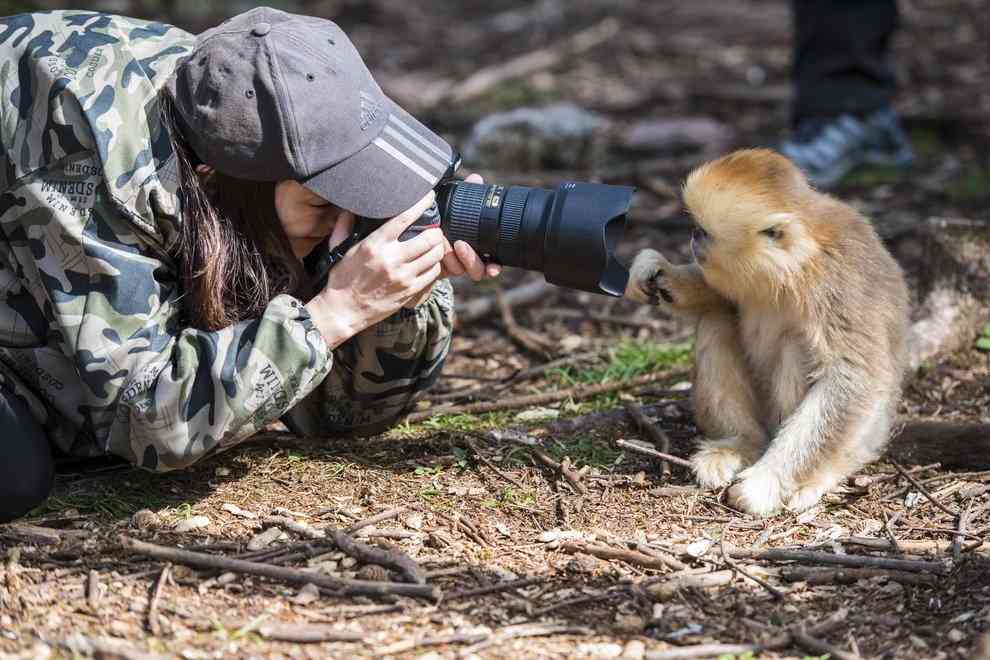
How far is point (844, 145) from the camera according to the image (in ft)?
25.6

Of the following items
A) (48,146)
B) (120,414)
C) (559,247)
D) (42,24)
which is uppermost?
(42,24)

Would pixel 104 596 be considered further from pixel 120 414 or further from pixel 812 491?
pixel 812 491

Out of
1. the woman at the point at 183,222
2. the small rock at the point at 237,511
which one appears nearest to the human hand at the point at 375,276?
the woman at the point at 183,222

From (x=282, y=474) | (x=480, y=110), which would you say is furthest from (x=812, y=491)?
(x=480, y=110)

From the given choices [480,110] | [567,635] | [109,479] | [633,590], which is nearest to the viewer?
[567,635]

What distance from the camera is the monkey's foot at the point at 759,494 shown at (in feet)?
12.9

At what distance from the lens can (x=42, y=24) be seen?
3467 mm

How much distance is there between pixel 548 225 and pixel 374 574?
120cm

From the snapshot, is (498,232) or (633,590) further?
(498,232)

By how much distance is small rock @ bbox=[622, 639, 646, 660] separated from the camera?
3020mm

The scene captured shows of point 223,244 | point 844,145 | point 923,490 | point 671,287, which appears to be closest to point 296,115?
point 223,244

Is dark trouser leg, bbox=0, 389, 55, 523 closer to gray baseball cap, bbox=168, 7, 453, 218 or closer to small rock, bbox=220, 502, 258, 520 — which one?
small rock, bbox=220, 502, 258, 520

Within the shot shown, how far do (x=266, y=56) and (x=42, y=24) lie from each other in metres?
0.79

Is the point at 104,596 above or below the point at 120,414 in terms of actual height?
below
